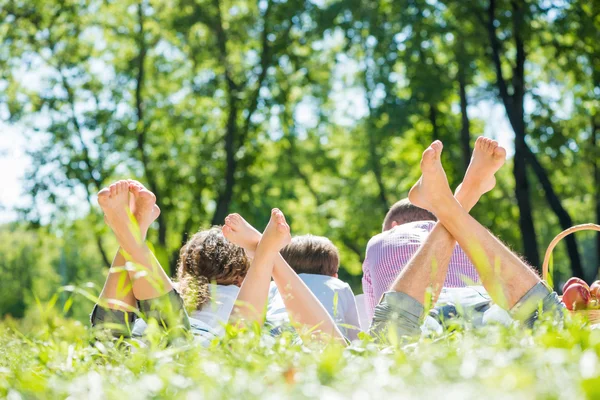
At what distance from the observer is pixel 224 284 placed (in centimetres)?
384

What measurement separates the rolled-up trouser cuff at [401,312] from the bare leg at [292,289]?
169 millimetres

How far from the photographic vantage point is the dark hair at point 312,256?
4.39m

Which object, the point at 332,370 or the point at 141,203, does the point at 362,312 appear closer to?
the point at 141,203

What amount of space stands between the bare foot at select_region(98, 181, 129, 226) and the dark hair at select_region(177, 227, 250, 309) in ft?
1.75

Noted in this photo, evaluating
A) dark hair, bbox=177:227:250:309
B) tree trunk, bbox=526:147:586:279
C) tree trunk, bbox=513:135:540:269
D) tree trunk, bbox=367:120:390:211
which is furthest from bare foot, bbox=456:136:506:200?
tree trunk, bbox=367:120:390:211

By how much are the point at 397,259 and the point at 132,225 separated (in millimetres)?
1484

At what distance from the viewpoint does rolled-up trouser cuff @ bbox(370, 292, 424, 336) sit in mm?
2803

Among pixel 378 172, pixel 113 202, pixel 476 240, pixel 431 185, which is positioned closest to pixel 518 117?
pixel 378 172

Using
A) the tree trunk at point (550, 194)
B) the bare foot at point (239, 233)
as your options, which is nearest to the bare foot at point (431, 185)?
the bare foot at point (239, 233)

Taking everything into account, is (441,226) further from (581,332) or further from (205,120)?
(205,120)

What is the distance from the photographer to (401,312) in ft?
9.32

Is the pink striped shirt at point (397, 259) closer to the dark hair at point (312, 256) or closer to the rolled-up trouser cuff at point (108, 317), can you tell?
the dark hair at point (312, 256)

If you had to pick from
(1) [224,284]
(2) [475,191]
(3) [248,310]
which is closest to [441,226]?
(2) [475,191]

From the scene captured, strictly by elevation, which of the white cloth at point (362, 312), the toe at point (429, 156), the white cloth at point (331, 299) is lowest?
the white cloth at point (362, 312)
